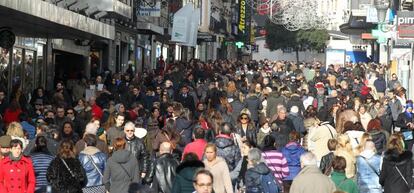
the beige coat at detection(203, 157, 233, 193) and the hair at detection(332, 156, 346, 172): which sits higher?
the hair at detection(332, 156, 346, 172)

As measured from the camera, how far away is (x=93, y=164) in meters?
13.5

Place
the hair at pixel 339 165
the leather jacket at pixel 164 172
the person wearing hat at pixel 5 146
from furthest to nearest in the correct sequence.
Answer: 1. the leather jacket at pixel 164 172
2. the person wearing hat at pixel 5 146
3. the hair at pixel 339 165

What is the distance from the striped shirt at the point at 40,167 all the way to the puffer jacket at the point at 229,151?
2836 mm

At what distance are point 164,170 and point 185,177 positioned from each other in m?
1.60

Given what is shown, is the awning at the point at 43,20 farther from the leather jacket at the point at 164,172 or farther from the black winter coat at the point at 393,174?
the black winter coat at the point at 393,174

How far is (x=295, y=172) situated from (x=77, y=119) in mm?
6098

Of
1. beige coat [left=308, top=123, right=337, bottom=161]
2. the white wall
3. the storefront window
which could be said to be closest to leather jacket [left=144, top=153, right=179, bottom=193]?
beige coat [left=308, top=123, right=337, bottom=161]

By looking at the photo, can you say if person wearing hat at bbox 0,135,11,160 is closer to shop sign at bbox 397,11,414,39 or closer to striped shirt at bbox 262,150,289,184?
striped shirt at bbox 262,150,289,184

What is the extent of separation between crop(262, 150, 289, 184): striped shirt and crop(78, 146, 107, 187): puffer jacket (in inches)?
89.2

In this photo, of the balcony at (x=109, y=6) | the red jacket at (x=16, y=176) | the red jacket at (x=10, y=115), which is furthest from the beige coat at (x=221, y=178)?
the balcony at (x=109, y=6)

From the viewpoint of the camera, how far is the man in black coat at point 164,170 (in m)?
13.0

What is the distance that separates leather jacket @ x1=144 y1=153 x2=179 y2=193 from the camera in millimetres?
A: 13016

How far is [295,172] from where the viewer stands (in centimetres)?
1501

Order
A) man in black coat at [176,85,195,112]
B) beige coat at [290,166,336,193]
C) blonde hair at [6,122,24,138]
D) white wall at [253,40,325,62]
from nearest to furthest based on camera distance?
beige coat at [290,166,336,193]
blonde hair at [6,122,24,138]
man in black coat at [176,85,195,112]
white wall at [253,40,325,62]
